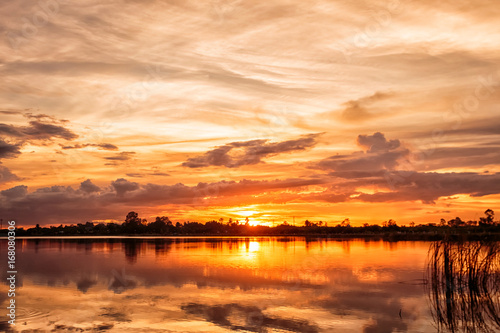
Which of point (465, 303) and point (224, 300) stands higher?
point (224, 300)

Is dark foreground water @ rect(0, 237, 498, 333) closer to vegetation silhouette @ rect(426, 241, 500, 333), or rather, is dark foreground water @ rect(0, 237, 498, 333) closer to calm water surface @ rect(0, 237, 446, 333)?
calm water surface @ rect(0, 237, 446, 333)

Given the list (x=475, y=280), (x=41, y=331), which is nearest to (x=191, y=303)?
(x=41, y=331)

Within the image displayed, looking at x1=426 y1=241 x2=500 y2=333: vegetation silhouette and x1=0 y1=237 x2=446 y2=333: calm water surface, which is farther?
x1=426 y1=241 x2=500 y2=333: vegetation silhouette

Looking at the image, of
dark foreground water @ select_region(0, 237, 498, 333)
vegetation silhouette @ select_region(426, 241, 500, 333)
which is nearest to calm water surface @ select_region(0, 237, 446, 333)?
dark foreground water @ select_region(0, 237, 498, 333)

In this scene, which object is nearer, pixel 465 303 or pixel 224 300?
pixel 465 303

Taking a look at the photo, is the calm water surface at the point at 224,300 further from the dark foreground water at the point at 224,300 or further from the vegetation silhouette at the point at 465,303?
the vegetation silhouette at the point at 465,303

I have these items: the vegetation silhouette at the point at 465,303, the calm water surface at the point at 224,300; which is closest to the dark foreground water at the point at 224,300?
the calm water surface at the point at 224,300

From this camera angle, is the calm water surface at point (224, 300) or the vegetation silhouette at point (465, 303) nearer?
the calm water surface at point (224, 300)

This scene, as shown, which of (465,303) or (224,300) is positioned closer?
(465,303)

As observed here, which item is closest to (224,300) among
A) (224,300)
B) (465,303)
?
(224,300)

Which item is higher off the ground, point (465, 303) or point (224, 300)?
point (224, 300)

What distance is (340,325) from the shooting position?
2078cm

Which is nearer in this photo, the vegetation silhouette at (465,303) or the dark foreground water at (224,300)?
the dark foreground water at (224,300)

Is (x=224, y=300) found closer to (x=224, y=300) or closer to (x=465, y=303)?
(x=224, y=300)
